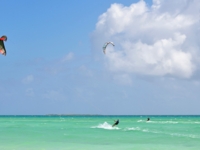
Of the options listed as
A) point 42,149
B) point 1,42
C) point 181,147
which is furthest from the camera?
point 181,147

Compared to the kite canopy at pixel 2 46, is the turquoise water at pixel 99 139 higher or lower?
lower

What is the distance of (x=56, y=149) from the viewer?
662 inches

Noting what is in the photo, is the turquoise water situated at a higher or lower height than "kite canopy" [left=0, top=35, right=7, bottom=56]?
lower

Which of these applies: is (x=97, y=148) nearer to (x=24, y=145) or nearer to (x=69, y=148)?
(x=69, y=148)

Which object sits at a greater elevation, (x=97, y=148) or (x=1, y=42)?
Result: (x=1, y=42)

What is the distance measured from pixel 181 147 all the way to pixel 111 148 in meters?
3.44

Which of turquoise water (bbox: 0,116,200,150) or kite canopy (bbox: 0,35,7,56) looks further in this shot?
turquoise water (bbox: 0,116,200,150)

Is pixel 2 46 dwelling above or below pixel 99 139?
above

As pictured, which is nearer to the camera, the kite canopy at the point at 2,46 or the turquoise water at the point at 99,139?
the kite canopy at the point at 2,46

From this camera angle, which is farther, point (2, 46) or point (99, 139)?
point (99, 139)

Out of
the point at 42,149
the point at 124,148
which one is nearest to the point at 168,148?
the point at 124,148

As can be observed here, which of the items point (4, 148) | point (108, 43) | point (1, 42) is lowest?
point (4, 148)

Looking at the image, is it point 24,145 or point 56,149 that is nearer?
point 56,149

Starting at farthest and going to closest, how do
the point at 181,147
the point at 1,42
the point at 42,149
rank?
the point at 181,147 → the point at 42,149 → the point at 1,42
